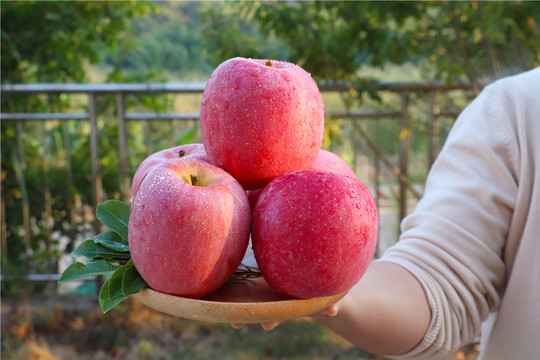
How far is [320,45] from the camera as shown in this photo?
2973 mm

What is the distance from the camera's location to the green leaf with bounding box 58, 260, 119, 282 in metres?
0.76

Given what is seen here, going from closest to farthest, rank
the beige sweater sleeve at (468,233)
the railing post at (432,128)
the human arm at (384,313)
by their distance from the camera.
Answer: the human arm at (384,313), the beige sweater sleeve at (468,233), the railing post at (432,128)

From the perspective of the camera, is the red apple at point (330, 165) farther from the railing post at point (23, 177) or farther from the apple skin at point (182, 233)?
the railing post at point (23, 177)

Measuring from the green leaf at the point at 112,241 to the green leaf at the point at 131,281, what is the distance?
76mm

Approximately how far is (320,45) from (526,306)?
2102 millimetres

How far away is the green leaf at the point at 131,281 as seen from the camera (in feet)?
2.41

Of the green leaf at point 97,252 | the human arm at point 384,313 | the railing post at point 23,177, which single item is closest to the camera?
the green leaf at point 97,252

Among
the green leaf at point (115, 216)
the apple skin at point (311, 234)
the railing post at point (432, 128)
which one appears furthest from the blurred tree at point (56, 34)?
the apple skin at point (311, 234)

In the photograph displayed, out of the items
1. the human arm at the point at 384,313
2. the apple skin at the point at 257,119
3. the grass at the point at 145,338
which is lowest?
the grass at the point at 145,338

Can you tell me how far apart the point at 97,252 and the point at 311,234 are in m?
0.33

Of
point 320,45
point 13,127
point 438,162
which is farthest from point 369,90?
point 13,127

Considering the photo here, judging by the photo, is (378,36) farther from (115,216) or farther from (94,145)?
(115,216)

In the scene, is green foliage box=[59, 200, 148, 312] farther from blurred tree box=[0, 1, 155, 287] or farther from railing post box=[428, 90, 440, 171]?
blurred tree box=[0, 1, 155, 287]

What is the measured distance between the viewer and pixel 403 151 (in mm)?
3168
